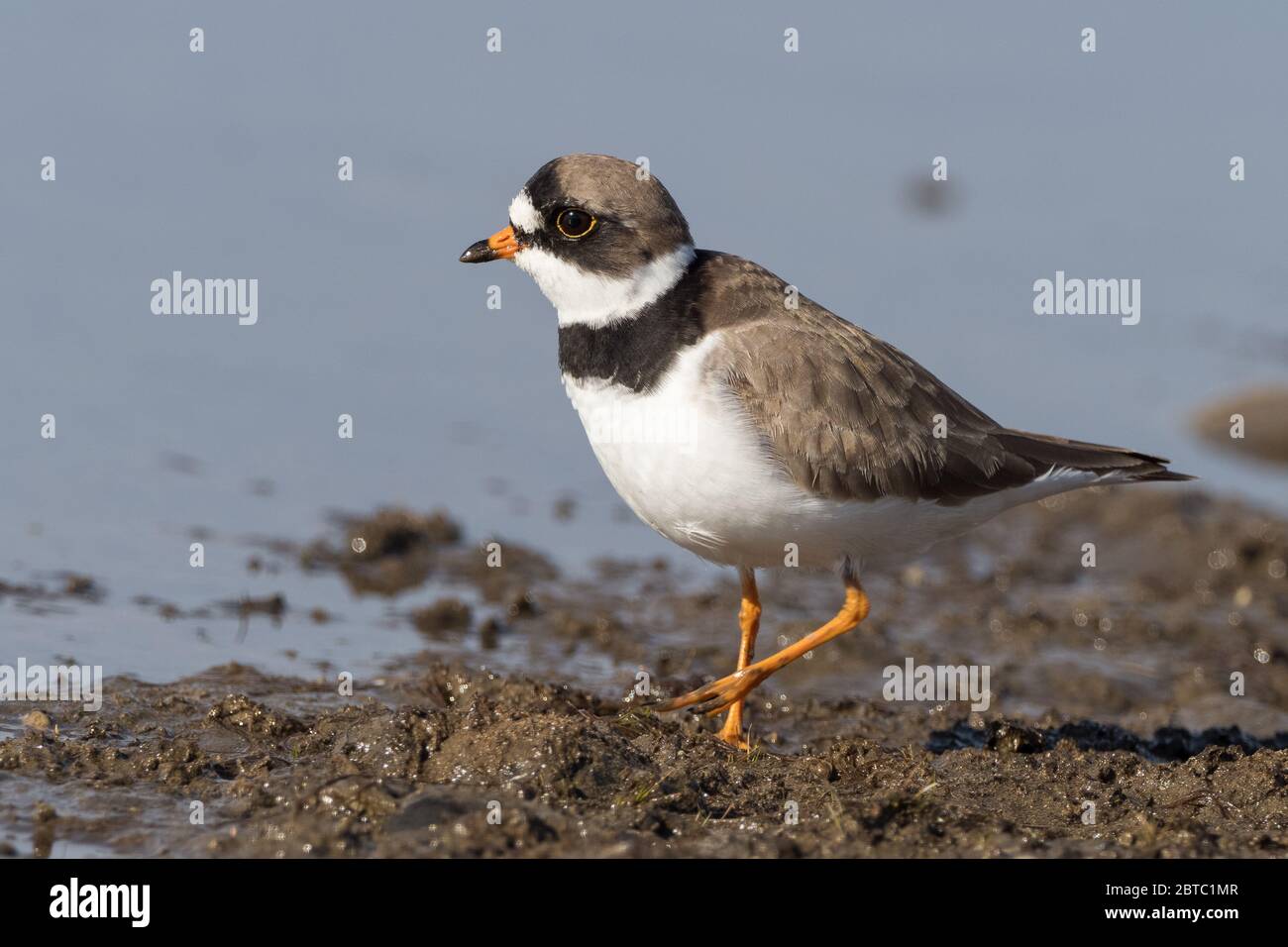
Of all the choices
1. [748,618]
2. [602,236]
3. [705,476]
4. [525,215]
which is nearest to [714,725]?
[748,618]

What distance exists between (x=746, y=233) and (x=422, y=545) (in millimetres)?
4994

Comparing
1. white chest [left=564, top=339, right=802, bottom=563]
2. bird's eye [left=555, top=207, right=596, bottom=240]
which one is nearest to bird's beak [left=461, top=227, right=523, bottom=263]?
bird's eye [left=555, top=207, right=596, bottom=240]

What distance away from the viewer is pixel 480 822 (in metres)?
5.12

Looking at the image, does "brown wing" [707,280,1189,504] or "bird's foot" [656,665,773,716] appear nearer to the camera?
"brown wing" [707,280,1189,504]

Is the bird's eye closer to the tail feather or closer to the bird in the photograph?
the bird

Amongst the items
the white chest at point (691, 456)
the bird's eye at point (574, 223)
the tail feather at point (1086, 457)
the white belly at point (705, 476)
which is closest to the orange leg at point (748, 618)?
the white belly at point (705, 476)

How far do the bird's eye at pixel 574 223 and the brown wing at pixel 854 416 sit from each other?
0.74 meters

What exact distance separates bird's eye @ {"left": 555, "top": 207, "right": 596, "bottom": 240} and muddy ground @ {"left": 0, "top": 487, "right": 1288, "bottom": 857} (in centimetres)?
196

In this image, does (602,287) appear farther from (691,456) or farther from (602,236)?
(691,456)

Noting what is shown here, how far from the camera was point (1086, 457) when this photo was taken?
25.3 feet

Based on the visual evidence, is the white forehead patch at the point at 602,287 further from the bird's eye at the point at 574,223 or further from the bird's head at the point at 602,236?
the bird's eye at the point at 574,223

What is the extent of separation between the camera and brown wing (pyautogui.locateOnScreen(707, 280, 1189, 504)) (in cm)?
679

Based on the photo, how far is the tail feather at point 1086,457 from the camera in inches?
300
